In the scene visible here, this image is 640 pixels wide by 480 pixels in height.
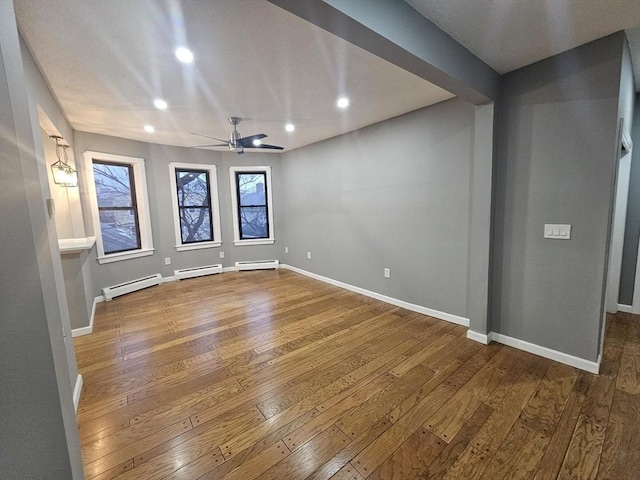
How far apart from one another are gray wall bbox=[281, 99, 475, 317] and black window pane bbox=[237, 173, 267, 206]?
1251 millimetres

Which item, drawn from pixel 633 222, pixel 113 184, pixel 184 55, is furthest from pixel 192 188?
pixel 633 222

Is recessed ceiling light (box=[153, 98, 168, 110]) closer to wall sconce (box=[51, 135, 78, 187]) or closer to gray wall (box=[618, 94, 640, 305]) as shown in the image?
wall sconce (box=[51, 135, 78, 187])

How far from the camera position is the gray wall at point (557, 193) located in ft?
6.73

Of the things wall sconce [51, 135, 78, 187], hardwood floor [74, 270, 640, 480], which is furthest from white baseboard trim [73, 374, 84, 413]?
wall sconce [51, 135, 78, 187]

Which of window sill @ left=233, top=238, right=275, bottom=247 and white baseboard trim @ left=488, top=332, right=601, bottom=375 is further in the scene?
window sill @ left=233, top=238, right=275, bottom=247

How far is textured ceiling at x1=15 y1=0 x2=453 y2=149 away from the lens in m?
1.62

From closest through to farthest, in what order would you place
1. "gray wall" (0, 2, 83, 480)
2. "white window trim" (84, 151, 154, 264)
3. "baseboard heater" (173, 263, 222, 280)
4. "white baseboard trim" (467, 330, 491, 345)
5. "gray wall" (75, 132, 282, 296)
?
"gray wall" (0, 2, 83, 480) → "white baseboard trim" (467, 330, 491, 345) → "white window trim" (84, 151, 154, 264) → "gray wall" (75, 132, 282, 296) → "baseboard heater" (173, 263, 222, 280)

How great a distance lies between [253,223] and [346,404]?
15.4 ft

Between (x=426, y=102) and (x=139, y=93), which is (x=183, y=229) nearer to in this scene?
(x=139, y=93)

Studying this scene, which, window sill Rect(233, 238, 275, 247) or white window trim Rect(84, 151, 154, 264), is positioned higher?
white window trim Rect(84, 151, 154, 264)

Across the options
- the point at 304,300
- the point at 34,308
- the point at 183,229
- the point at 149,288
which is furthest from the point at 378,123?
the point at 149,288

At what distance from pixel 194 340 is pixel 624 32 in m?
4.33

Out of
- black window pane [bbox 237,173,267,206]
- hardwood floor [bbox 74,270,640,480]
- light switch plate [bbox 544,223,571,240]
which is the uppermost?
black window pane [bbox 237,173,267,206]

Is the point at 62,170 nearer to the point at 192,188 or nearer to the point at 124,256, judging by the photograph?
the point at 124,256
